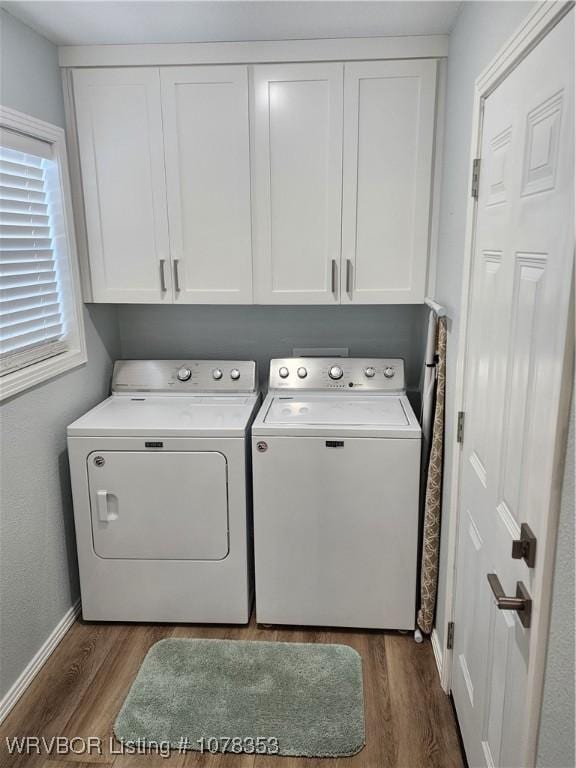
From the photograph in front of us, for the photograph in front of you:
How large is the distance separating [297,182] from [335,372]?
2.89ft

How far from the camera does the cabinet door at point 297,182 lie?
2.34 meters

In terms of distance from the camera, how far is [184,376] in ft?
9.20

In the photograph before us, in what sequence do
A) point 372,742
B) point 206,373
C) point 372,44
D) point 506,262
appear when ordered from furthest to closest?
1. point 206,373
2. point 372,44
3. point 372,742
4. point 506,262

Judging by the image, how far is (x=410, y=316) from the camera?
9.46ft

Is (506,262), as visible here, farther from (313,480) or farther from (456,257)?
(313,480)

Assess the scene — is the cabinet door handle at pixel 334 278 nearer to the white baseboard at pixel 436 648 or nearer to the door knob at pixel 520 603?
the white baseboard at pixel 436 648

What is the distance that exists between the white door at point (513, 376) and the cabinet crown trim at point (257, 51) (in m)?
0.84

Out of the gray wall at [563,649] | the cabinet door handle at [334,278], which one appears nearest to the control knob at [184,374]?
the cabinet door handle at [334,278]

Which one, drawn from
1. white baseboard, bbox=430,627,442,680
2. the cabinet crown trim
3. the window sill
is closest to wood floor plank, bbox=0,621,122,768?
the window sill

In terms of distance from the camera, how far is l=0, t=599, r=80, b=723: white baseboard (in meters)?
2.04

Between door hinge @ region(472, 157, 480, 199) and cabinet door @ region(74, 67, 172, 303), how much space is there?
4.38 ft

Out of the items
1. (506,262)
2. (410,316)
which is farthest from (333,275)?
(506,262)

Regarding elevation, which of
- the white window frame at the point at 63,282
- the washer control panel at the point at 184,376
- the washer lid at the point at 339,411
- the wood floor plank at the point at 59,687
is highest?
the white window frame at the point at 63,282

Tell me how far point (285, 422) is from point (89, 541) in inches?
38.7
